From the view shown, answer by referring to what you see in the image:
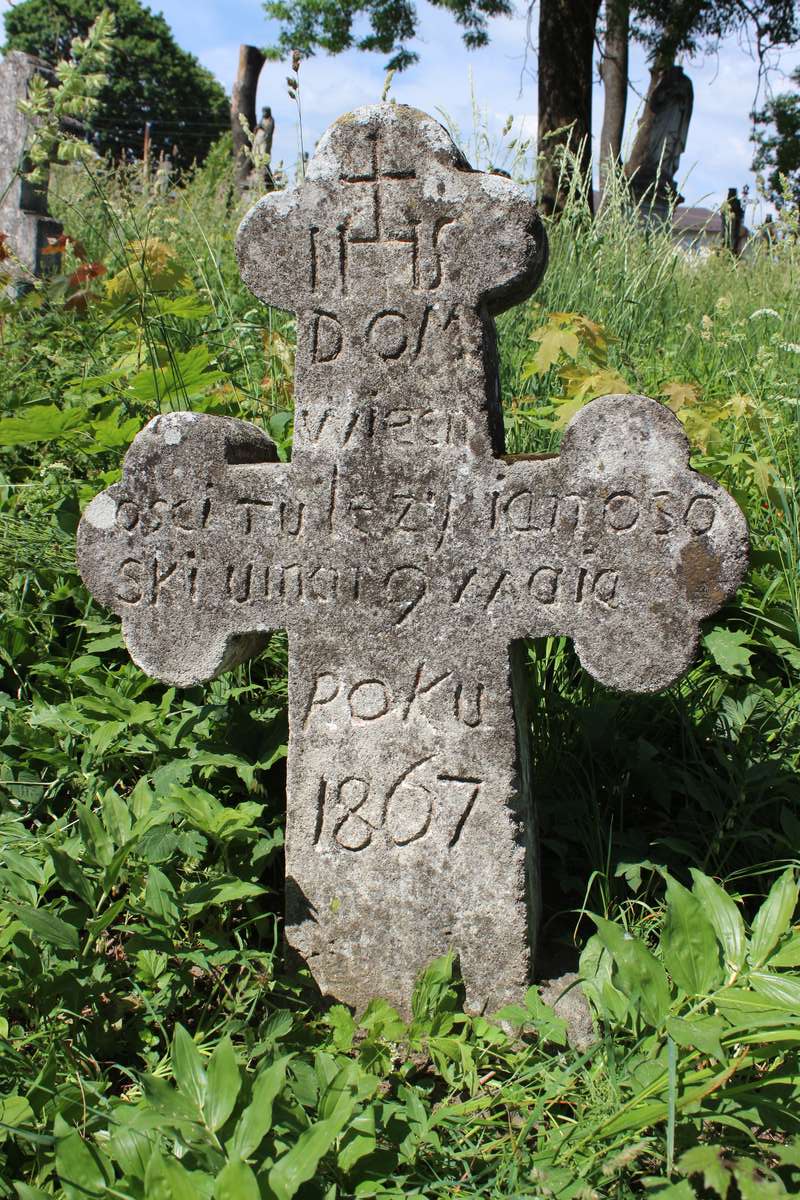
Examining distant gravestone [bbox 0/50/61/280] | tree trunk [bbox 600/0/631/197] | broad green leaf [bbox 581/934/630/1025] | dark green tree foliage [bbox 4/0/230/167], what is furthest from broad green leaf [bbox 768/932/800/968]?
dark green tree foliage [bbox 4/0/230/167]

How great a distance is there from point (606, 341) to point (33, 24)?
164 ft

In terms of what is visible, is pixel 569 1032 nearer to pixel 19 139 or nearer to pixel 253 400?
pixel 253 400

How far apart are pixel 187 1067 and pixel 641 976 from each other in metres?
0.69

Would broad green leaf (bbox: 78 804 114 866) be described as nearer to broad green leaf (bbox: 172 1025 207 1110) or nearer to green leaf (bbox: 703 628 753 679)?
broad green leaf (bbox: 172 1025 207 1110)

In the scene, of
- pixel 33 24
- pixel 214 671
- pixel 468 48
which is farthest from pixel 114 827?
pixel 33 24

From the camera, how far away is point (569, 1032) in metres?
1.98

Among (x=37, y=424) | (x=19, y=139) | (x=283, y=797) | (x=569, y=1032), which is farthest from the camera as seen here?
(x=19, y=139)

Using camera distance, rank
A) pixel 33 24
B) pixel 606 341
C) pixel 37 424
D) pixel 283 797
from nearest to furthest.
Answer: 1. pixel 283 797
2. pixel 37 424
3. pixel 606 341
4. pixel 33 24

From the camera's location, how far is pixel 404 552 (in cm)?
197

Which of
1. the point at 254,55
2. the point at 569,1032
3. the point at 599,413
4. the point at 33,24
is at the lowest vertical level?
the point at 569,1032

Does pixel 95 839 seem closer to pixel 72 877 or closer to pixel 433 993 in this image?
pixel 72 877

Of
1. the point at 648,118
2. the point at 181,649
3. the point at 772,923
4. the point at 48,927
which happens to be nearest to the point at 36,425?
the point at 181,649

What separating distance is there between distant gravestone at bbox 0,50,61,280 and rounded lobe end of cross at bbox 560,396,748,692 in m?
4.30

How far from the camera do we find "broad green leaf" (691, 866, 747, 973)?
5.20ft
